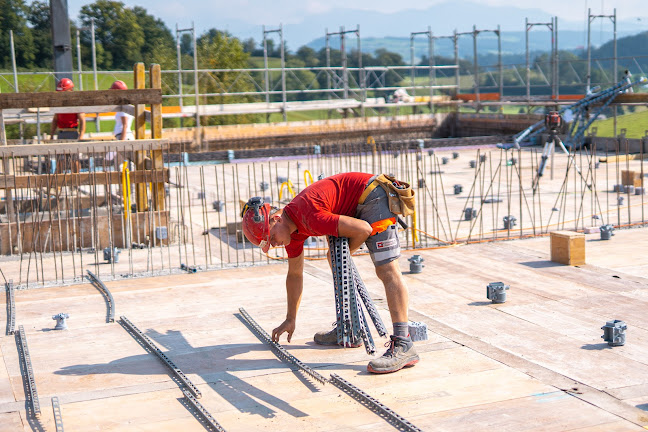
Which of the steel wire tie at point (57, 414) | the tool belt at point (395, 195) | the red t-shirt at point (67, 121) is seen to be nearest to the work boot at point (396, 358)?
the tool belt at point (395, 195)

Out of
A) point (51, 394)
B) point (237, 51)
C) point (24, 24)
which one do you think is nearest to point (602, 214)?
point (51, 394)

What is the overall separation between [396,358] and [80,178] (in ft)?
24.2

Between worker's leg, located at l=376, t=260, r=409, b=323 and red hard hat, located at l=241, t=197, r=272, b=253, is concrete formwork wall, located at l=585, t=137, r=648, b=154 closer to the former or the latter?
worker's leg, located at l=376, t=260, r=409, b=323

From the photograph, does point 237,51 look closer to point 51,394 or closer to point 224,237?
point 224,237

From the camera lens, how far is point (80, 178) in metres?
12.4

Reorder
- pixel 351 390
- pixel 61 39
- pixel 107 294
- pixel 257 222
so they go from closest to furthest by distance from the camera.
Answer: pixel 351 390
pixel 257 222
pixel 107 294
pixel 61 39

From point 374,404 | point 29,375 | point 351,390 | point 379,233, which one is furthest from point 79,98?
point 374,404

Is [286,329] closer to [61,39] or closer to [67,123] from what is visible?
[67,123]

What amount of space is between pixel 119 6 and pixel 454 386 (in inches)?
1822

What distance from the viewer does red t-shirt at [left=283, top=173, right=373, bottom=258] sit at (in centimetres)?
629

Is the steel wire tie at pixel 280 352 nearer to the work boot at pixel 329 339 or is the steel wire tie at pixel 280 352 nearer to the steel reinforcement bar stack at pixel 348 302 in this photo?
the work boot at pixel 329 339

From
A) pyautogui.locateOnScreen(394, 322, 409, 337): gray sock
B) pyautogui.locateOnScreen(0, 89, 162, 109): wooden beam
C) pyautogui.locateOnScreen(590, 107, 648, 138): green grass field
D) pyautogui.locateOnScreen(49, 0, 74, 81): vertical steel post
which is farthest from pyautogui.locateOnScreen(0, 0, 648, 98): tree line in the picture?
pyautogui.locateOnScreen(394, 322, 409, 337): gray sock

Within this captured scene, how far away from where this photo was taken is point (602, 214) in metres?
14.8

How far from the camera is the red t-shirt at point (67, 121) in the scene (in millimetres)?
15578
